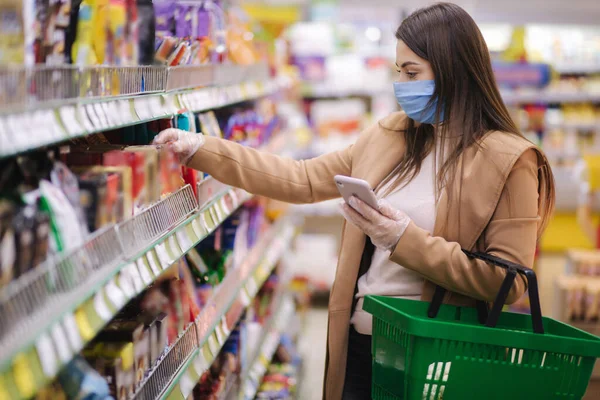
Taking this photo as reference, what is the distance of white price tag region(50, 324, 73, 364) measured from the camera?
1.18m

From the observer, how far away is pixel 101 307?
53.9 inches

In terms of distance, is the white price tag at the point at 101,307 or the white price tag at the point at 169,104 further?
the white price tag at the point at 169,104

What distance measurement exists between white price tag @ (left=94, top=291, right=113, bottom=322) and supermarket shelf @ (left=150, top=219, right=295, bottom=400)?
407 mm

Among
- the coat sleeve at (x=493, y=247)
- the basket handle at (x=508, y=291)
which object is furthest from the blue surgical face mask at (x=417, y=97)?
the basket handle at (x=508, y=291)

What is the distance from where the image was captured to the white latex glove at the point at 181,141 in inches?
78.9

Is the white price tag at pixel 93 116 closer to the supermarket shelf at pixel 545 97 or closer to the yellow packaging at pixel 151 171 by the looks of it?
the yellow packaging at pixel 151 171

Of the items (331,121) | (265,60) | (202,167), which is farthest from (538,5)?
(202,167)

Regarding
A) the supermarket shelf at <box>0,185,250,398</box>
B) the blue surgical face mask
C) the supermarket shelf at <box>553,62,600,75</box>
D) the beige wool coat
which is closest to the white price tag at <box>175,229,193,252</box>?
the supermarket shelf at <box>0,185,250,398</box>

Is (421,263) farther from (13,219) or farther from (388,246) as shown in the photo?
(13,219)

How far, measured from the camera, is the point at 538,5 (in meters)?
7.36

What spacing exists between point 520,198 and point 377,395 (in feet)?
2.10

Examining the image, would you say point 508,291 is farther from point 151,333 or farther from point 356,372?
point 151,333

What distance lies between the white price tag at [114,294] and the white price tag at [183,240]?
492mm

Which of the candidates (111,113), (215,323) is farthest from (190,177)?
(111,113)
